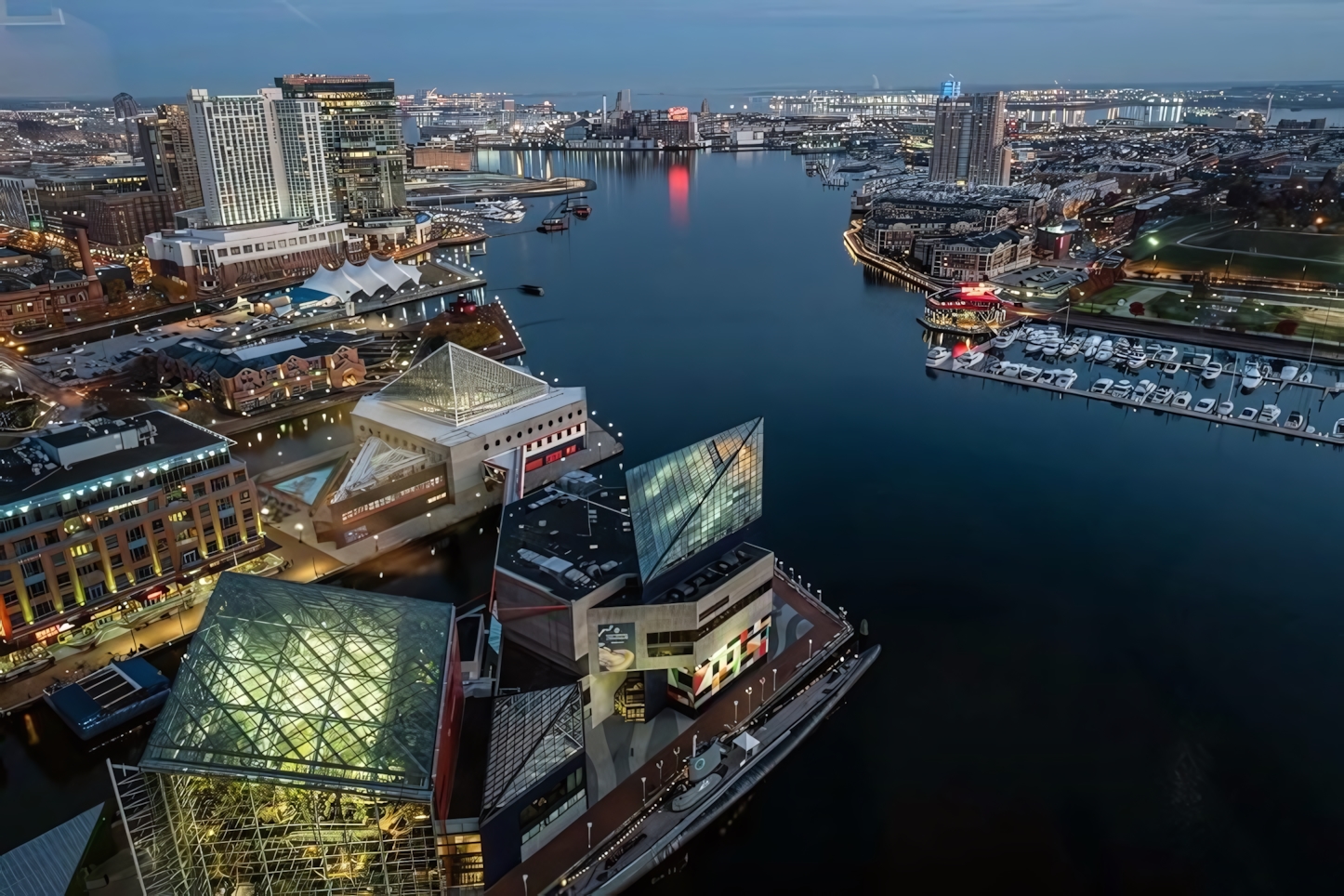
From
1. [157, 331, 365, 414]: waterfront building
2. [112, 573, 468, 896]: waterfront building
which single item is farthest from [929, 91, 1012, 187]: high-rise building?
[112, 573, 468, 896]: waterfront building

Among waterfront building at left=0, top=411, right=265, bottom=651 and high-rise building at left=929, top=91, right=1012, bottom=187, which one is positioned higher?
high-rise building at left=929, top=91, right=1012, bottom=187

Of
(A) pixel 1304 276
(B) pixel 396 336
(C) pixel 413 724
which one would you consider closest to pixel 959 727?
(C) pixel 413 724

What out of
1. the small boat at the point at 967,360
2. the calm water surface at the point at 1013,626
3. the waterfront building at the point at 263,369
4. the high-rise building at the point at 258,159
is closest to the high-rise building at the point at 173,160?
the high-rise building at the point at 258,159

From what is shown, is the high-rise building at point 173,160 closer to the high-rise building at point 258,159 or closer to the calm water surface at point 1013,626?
the high-rise building at point 258,159

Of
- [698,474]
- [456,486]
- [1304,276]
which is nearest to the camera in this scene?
[698,474]

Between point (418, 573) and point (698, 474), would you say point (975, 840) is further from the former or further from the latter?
point (418, 573)

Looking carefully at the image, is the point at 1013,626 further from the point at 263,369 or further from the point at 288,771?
the point at 263,369

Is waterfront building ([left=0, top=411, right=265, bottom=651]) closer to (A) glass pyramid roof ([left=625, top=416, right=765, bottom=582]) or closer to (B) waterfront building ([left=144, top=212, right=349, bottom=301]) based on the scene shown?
(A) glass pyramid roof ([left=625, top=416, right=765, bottom=582])
